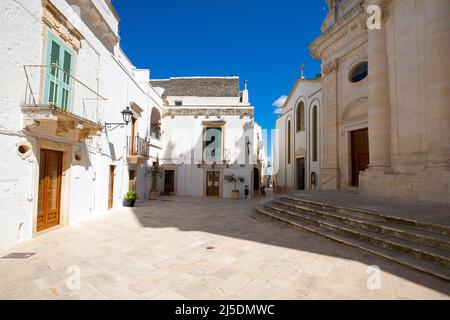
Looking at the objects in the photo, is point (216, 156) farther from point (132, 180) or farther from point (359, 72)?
point (359, 72)

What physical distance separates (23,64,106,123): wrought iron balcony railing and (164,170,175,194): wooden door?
1006cm

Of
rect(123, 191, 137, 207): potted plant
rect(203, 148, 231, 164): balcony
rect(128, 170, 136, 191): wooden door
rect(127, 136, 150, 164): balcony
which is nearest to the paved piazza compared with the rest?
rect(123, 191, 137, 207): potted plant

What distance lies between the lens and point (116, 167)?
10148mm

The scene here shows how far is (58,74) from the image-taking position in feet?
20.1

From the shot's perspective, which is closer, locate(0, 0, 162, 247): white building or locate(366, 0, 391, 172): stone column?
locate(0, 0, 162, 247): white building

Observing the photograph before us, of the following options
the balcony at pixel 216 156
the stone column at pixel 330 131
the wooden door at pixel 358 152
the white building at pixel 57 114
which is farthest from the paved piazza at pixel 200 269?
the balcony at pixel 216 156

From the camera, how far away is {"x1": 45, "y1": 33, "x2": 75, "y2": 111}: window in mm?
5848

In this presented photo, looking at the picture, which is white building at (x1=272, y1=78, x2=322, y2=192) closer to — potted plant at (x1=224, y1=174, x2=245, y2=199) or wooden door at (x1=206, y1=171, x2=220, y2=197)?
potted plant at (x1=224, y1=174, x2=245, y2=199)

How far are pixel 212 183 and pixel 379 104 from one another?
11.4 meters

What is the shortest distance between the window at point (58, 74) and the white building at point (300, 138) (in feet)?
45.8

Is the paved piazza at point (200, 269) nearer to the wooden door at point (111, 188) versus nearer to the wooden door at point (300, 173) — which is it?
the wooden door at point (111, 188)

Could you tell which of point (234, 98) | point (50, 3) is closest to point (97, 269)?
point (50, 3)
